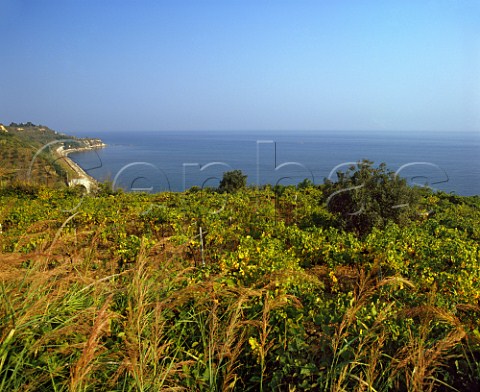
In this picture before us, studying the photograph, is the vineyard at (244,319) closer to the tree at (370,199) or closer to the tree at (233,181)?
the tree at (370,199)

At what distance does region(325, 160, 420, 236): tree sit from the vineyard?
2022 millimetres

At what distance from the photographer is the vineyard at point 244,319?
204cm

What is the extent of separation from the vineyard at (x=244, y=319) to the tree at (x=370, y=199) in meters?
2.02

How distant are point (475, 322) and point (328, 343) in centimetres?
155

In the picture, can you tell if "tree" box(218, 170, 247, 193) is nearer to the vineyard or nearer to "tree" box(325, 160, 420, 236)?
"tree" box(325, 160, 420, 236)

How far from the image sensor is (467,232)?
24.6 feet

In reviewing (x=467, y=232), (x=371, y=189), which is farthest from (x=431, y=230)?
(x=371, y=189)

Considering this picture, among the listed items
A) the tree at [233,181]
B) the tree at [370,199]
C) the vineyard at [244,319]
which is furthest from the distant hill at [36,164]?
the tree at [233,181]

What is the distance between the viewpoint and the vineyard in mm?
2037

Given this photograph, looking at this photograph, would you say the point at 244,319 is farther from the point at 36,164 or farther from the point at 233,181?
the point at 36,164

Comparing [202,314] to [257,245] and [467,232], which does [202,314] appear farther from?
[467,232]

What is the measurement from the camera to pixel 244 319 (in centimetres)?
279

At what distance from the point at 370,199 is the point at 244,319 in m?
6.04

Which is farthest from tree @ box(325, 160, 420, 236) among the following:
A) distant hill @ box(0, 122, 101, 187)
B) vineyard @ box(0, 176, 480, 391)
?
distant hill @ box(0, 122, 101, 187)
